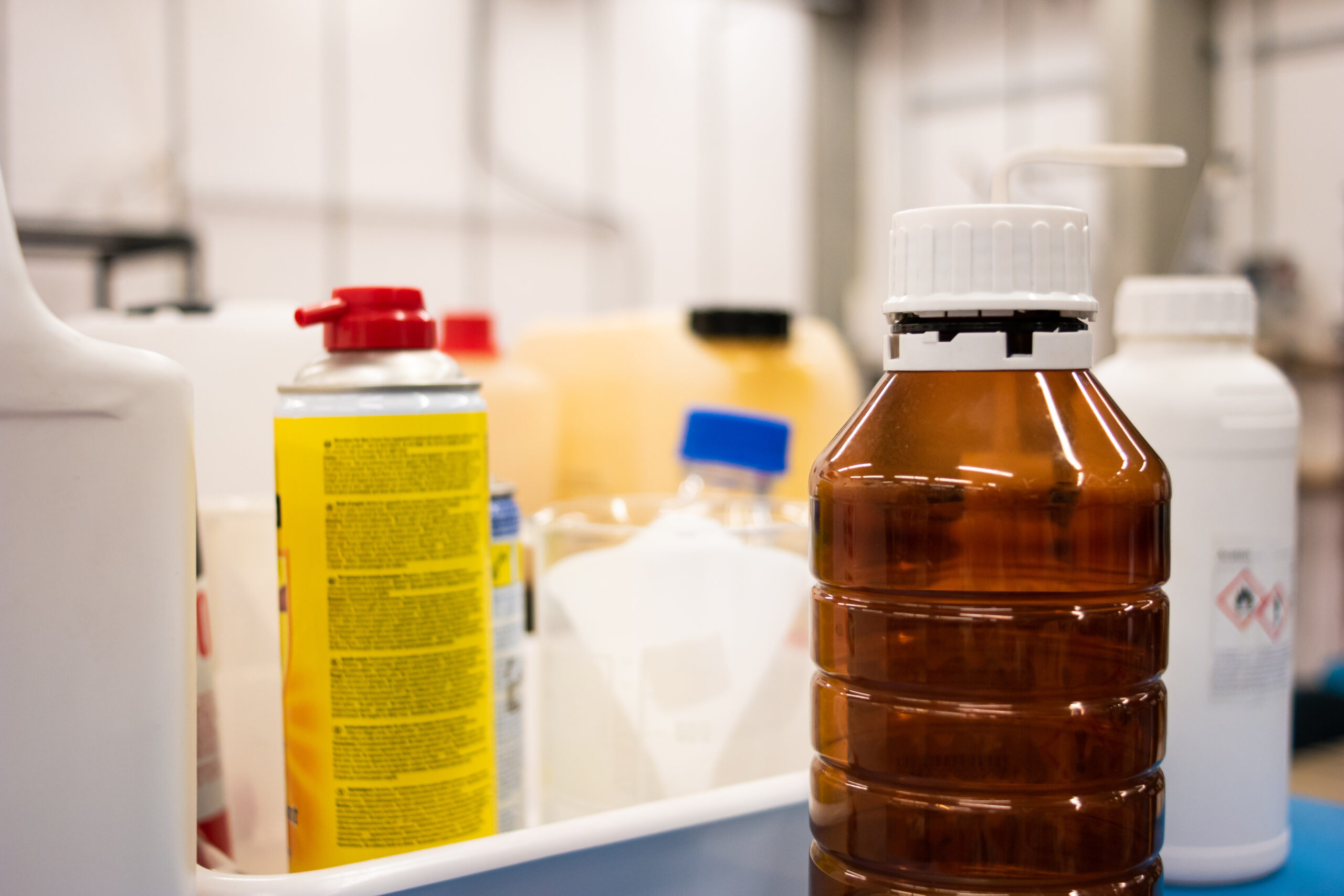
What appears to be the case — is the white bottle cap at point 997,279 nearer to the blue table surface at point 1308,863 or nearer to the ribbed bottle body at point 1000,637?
the ribbed bottle body at point 1000,637

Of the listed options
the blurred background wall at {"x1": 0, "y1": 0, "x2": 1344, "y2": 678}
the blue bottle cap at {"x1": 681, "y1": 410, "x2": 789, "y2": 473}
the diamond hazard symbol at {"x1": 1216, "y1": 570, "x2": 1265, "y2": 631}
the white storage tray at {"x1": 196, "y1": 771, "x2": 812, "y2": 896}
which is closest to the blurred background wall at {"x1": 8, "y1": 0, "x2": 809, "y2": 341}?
the blurred background wall at {"x1": 0, "y1": 0, "x2": 1344, "y2": 678}

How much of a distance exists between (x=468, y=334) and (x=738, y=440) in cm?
38

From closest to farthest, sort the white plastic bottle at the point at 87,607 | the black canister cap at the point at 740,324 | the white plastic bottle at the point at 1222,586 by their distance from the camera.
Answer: the white plastic bottle at the point at 87,607 < the white plastic bottle at the point at 1222,586 < the black canister cap at the point at 740,324

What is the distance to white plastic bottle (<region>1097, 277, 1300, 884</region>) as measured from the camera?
1.32 ft

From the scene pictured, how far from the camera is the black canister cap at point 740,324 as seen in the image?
0.97 meters

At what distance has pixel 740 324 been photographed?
0.98m

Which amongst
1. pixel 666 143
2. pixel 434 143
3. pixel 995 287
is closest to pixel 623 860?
pixel 995 287

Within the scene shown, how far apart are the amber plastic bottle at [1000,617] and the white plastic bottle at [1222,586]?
82mm

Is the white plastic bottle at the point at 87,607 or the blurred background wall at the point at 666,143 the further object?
the blurred background wall at the point at 666,143

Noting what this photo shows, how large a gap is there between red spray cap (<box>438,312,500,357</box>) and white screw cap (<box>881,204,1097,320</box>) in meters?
0.56

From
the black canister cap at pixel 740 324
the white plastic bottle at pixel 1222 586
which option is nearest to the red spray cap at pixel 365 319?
the white plastic bottle at pixel 1222 586

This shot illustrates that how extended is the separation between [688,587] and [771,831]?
0.11m

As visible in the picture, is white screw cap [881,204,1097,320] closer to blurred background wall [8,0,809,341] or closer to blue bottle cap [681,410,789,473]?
blue bottle cap [681,410,789,473]

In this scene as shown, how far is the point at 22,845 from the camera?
277 millimetres
